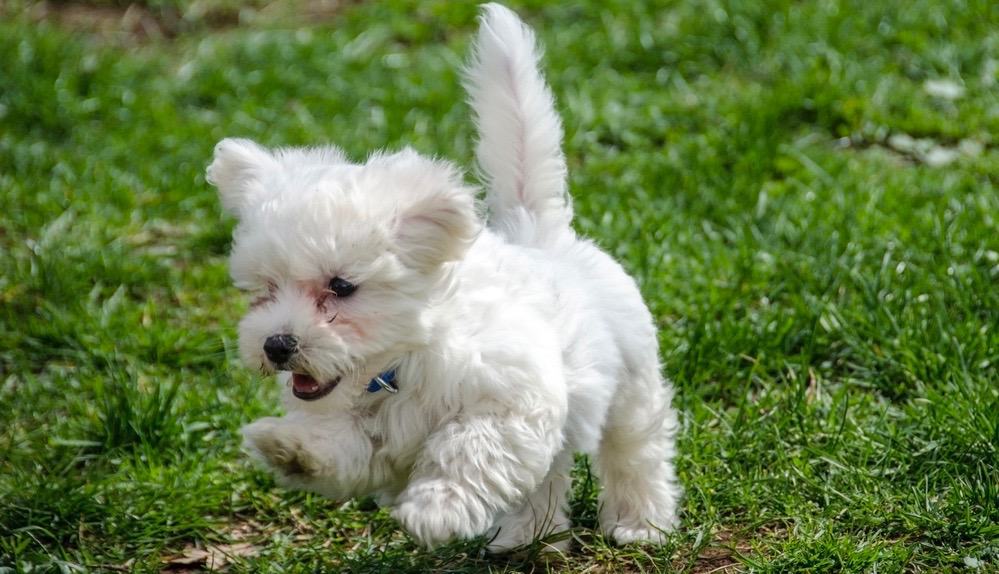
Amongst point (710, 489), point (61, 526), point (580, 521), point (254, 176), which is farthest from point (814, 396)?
point (61, 526)

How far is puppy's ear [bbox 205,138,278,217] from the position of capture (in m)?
3.36

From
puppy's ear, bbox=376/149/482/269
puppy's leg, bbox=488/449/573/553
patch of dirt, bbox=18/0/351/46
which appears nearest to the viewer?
puppy's ear, bbox=376/149/482/269

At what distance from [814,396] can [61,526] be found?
8.21 feet

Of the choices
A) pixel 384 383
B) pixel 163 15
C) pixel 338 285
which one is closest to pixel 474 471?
pixel 384 383

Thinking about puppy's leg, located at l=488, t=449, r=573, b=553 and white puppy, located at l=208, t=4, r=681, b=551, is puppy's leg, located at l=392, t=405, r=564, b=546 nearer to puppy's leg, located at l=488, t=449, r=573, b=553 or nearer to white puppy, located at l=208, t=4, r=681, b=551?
white puppy, located at l=208, t=4, r=681, b=551

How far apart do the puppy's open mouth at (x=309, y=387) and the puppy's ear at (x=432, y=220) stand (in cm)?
37

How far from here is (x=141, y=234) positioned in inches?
235

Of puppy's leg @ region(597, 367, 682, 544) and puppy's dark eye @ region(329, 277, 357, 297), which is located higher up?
puppy's dark eye @ region(329, 277, 357, 297)

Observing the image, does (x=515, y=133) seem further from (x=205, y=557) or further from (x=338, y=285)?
(x=205, y=557)

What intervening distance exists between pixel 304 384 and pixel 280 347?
0.62 feet

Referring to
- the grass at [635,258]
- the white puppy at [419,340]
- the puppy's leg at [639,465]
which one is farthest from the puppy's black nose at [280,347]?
the puppy's leg at [639,465]

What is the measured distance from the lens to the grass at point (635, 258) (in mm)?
3832

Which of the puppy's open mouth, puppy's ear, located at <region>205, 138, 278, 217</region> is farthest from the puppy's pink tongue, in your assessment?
puppy's ear, located at <region>205, 138, 278, 217</region>

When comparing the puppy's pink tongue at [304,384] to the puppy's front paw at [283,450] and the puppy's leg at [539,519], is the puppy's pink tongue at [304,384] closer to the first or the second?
the puppy's front paw at [283,450]
